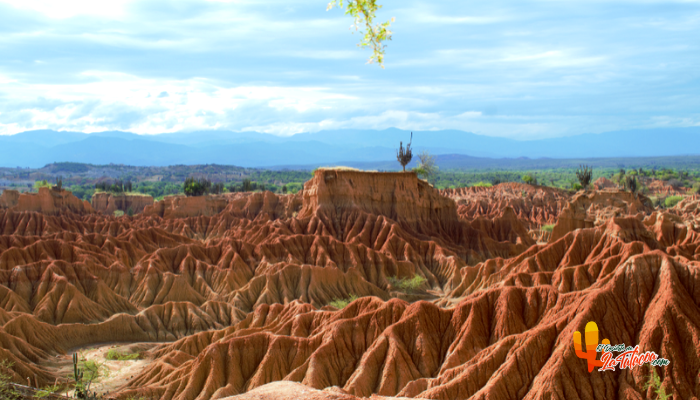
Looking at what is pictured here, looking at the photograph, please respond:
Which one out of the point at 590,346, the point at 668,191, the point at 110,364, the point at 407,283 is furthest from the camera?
the point at 668,191

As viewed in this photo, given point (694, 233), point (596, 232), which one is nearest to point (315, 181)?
point (596, 232)

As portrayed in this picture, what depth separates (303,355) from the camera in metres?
41.0

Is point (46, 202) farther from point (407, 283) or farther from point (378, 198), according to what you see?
point (407, 283)

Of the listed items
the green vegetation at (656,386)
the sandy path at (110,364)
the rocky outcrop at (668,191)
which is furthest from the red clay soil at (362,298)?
the rocky outcrop at (668,191)

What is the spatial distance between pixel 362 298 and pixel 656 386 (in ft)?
72.7

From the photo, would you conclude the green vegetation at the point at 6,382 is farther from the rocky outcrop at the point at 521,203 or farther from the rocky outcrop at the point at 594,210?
the rocky outcrop at the point at 521,203

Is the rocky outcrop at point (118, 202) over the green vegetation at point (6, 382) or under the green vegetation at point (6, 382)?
over

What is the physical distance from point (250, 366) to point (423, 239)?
55238 mm

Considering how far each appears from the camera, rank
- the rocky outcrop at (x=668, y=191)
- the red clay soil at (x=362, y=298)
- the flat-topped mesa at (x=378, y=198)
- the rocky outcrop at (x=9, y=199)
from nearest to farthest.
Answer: the red clay soil at (x=362, y=298) → the flat-topped mesa at (x=378, y=198) → the rocky outcrop at (x=9, y=199) → the rocky outcrop at (x=668, y=191)

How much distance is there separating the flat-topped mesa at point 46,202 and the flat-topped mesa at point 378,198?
61767 mm

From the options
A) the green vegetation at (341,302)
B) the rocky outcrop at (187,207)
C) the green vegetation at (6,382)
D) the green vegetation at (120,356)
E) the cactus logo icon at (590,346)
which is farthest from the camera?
the rocky outcrop at (187,207)

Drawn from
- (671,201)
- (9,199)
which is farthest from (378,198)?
(671,201)

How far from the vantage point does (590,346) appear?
31.5 metres

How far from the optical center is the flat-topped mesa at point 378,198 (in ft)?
323
